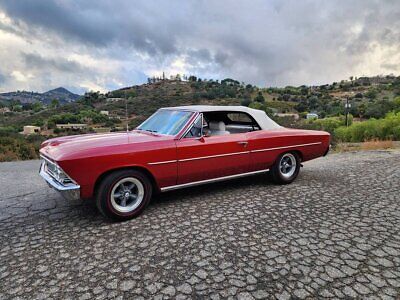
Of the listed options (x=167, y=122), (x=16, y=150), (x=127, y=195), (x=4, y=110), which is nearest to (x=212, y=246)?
(x=127, y=195)

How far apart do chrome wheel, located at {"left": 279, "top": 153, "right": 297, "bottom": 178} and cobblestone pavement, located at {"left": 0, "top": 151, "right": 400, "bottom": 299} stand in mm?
529

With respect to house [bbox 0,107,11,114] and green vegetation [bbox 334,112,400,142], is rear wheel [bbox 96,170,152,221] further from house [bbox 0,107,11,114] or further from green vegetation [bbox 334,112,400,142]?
house [bbox 0,107,11,114]

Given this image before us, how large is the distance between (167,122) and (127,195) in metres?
1.47

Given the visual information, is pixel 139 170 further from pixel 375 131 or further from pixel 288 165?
pixel 375 131

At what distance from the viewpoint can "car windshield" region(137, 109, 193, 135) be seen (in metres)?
4.38

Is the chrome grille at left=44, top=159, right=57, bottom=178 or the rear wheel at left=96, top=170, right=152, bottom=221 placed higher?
the chrome grille at left=44, top=159, right=57, bottom=178

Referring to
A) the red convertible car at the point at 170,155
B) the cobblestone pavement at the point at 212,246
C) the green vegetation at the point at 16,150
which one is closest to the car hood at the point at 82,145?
the red convertible car at the point at 170,155

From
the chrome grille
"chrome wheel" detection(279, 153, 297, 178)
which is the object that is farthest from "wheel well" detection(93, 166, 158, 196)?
"chrome wheel" detection(279, 153, 297, 178)

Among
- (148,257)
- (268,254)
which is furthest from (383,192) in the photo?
(148,257)

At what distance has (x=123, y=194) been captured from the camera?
371cm

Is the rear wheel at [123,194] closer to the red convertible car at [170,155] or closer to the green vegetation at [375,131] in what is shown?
the red convertible car at [170,155]

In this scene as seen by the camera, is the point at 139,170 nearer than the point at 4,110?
Yes

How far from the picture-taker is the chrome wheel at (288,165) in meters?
5.38

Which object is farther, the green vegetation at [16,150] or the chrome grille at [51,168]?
the green vegetation at [16,150]
